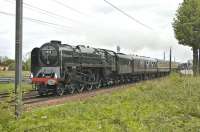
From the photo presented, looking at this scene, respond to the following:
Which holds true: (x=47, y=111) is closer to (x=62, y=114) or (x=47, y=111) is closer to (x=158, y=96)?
(x=62, y=114)

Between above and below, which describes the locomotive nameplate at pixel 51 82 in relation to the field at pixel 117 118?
above

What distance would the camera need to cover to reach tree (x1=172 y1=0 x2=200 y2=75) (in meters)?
43.5

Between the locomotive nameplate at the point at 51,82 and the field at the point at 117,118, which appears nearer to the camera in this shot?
the field at the point at 117,118

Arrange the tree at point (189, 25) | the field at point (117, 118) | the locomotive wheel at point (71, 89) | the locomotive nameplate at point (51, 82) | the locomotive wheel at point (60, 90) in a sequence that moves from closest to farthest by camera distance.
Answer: the field at point (117, 118), the locomotive nameplate at point (51, 82), the locomotive wheel at point (60, 90), the locomotive wheel at point (71, 89), the tree at point (189, 25)

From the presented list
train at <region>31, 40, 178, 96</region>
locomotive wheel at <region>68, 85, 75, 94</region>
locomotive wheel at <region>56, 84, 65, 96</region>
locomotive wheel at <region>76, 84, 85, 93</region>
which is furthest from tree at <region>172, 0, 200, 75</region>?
locomotive wheel at <region>56, 84, 65, 96</region>

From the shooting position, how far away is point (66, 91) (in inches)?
1080

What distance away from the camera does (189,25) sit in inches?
1716

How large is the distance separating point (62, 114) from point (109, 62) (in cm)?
2300

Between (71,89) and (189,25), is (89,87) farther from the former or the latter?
(189,25)

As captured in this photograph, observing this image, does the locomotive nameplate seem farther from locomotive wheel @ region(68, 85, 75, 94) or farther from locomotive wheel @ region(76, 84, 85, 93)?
locomotive wheel @ region(76, 84, 85, 93)

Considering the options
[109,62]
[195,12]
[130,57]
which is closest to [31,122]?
[109,62]

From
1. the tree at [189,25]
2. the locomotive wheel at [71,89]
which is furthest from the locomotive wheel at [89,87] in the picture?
the tree at [189,25]

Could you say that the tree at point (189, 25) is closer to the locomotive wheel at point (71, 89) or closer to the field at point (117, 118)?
the locomotive wheel at point (71, 89)

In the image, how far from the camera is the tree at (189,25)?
43.5 metres
